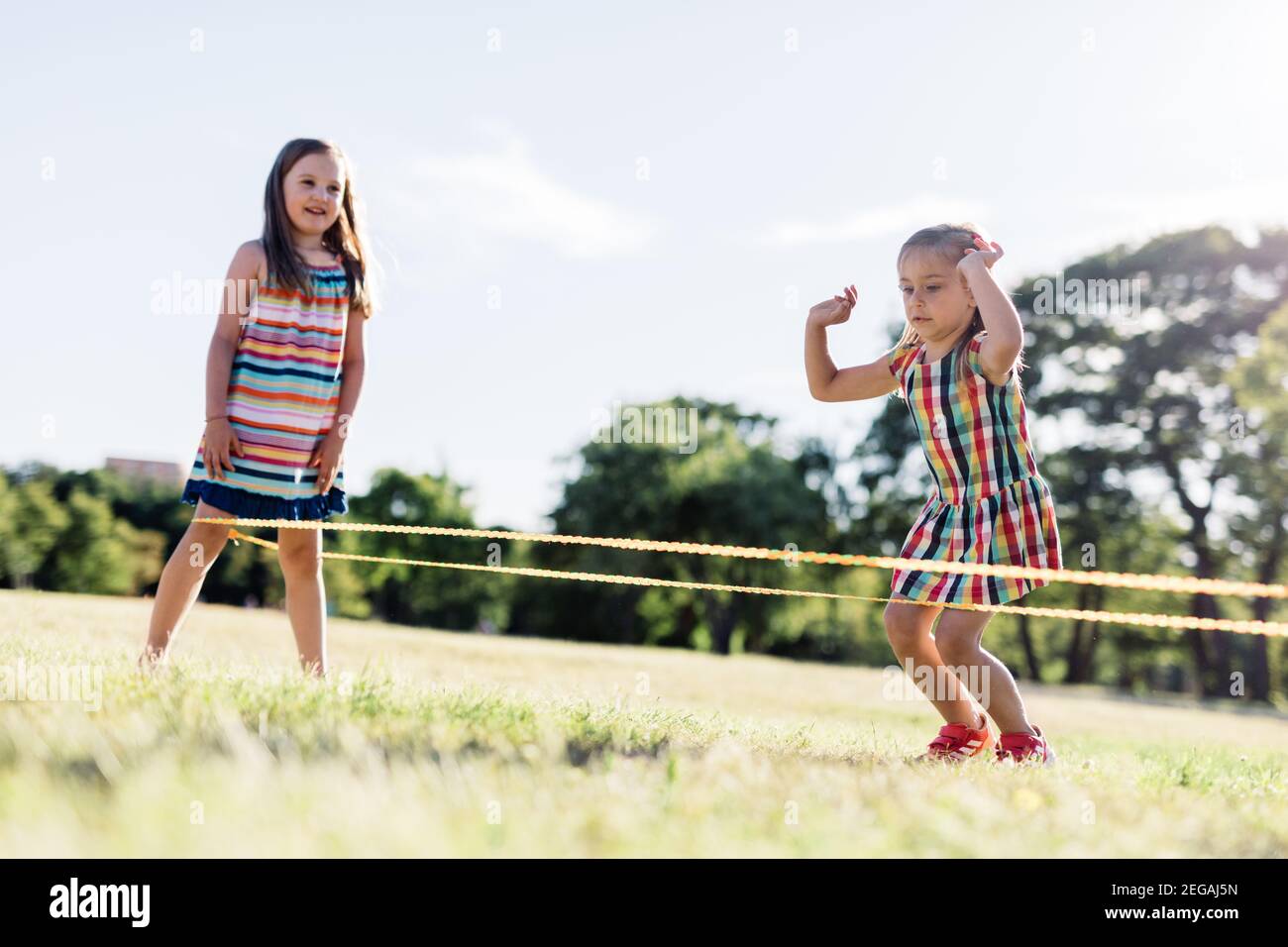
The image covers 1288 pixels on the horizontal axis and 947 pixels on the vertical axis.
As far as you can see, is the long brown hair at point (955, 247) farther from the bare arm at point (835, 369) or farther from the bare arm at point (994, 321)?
the bare arm at point (835, 369)

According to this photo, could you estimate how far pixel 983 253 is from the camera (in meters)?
4.20

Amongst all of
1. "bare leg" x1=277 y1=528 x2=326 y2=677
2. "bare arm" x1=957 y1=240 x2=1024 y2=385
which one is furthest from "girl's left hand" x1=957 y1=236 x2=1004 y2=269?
"bare leg" x1=277 y1=528 x2=326 y2=677

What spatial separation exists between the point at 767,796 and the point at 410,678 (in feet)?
8.81

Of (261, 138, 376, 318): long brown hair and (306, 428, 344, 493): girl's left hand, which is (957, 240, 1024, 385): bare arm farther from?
(306, 428, 344, 493): girl's left hand

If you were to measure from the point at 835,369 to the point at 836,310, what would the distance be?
0.29 m

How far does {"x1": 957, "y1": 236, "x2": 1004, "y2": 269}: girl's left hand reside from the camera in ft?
13.6

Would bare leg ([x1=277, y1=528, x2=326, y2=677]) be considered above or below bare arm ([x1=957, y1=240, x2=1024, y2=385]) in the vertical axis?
below

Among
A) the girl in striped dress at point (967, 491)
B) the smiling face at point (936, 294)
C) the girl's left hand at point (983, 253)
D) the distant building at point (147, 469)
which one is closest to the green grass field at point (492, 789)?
the girl in striped dress at point (967, 491)

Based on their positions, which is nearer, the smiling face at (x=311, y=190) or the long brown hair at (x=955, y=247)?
the long brown hair at (x=955, y=247)

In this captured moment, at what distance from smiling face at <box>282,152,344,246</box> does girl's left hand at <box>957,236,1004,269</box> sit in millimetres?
2648

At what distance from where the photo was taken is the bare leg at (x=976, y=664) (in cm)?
405

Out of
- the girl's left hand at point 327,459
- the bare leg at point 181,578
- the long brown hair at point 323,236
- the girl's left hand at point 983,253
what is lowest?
the bare leg at point 181,578

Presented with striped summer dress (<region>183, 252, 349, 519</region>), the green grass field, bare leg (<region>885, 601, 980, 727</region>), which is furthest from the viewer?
striped summer dress (<region>183, 252, 349, 519</region>)
